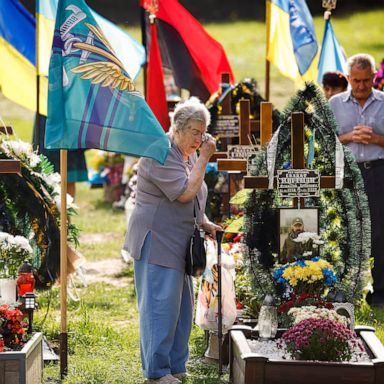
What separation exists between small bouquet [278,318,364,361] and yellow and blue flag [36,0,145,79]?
439 centimetres

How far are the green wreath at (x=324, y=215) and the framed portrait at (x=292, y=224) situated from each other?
5.6 inches

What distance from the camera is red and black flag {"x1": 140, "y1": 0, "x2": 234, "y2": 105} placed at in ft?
40.7

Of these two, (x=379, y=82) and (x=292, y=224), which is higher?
(x=379, y=82)

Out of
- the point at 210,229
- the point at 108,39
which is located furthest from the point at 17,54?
the point at 210,229

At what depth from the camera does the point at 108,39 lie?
39.6ft

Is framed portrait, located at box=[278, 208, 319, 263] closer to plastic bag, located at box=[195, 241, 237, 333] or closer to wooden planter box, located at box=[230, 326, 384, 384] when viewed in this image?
plastic bag, located at box=[195, 241, 237, 333]

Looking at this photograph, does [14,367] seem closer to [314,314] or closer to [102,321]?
[314,314]

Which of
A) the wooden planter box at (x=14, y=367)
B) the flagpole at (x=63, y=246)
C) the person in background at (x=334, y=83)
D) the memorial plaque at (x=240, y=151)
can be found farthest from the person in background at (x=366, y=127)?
the wooden planter box at (x=14, y=367)

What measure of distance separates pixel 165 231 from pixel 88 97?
94cm

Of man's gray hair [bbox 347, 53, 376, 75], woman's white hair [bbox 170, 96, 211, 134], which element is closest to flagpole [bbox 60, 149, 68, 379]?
woman's white hair [bbox 170, 96, 211, 134]

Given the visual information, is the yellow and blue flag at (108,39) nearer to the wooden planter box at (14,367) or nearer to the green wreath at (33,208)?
the green wreath at (33,208)

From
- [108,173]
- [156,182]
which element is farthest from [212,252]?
[108,173]

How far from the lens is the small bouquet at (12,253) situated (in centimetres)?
818

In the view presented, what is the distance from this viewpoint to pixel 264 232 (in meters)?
8.05
